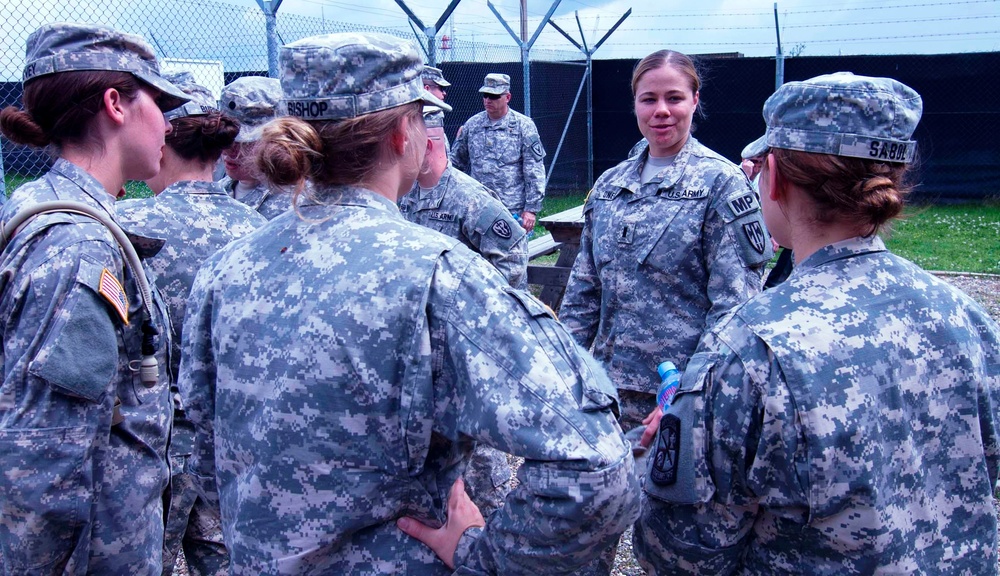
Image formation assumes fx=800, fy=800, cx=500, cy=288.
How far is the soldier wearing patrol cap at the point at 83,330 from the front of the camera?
1779 mm

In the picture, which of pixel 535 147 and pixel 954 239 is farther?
pixel 954 239

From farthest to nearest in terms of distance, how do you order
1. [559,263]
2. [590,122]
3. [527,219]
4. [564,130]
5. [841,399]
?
[590,122] → [564,130] → [527,219] → [559,263] → [841,399]

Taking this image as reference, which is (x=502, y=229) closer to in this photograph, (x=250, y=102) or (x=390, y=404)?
(x=250, y=102)

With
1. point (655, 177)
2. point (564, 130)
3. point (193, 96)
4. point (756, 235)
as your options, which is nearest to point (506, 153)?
point (655, 177)

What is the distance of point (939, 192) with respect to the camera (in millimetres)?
14180

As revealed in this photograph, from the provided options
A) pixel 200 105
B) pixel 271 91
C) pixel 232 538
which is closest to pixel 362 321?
pixel 232 538

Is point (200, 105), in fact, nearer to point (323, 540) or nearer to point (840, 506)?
point (323, 540)

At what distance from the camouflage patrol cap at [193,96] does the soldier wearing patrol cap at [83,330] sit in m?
0.54

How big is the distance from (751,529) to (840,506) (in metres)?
0.24

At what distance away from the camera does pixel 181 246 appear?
2600 millimetres

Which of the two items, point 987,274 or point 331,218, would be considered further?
point 987,274

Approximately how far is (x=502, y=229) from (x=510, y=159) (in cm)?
465

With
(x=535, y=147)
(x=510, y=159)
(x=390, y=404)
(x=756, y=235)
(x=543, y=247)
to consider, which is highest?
(x=390, y=404)

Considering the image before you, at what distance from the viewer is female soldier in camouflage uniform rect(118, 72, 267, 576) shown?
8.49 ft
